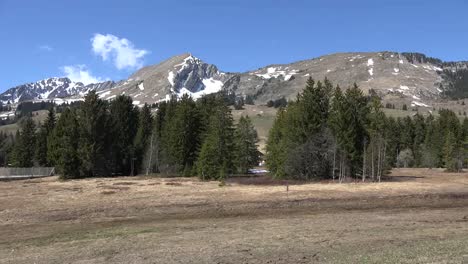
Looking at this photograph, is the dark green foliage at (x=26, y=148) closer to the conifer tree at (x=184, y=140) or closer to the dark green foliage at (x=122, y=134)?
the dark green foliage at (x=122, y=134)

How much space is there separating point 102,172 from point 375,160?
48035mm

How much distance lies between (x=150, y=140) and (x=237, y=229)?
74.8 meters

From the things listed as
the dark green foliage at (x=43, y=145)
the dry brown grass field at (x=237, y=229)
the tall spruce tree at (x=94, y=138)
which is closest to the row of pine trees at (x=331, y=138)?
the dry brown grass field at (x=237, y=229)

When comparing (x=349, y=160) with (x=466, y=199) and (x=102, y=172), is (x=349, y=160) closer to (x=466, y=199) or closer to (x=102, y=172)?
(x=466, y=199)

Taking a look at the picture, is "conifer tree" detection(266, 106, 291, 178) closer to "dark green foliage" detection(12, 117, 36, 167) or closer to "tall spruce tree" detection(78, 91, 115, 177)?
"tall spruce tree" detection(78, 91, 115, 177)

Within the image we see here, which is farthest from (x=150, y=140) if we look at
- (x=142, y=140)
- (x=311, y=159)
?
(x=311, y=159)

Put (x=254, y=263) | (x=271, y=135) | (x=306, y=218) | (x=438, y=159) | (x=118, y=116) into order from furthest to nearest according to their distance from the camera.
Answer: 1. (x=438, y=159)
2. (x=118, y=116)
3. (x=271, y=135)
4. (x=306, y=218)
5. (x=254, y=263)

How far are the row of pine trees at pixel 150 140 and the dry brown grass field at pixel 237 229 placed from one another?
30.8 meters

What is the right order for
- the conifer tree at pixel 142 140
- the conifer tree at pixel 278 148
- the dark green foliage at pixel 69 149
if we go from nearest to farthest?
1. the conifer tree at pixel 278 148
2. the dark green foliage at pixel 69 149
3. the conifer tree at pixel 142 140

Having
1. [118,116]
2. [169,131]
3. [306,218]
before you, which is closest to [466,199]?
[306,218]

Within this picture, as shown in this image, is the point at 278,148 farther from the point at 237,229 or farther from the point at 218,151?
the point at 237,229

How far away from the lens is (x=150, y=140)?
96812 millimetres

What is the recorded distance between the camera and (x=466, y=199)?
40.6m

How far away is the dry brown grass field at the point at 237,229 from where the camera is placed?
16.9 meters
